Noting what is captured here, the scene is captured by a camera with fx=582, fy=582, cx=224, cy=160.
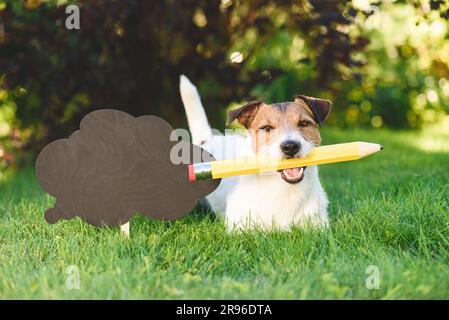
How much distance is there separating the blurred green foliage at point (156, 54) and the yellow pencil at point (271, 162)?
4.75 ft

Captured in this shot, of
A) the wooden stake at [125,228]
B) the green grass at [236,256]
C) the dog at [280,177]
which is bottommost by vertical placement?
the green grass at [236,256]

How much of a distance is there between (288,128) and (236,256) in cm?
79

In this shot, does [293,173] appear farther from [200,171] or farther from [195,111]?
[195,111]

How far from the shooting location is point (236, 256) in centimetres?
310

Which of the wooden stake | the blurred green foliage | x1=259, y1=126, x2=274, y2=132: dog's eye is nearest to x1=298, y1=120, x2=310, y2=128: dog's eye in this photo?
x1=259, y1=126, x2=274, y2=132: dog's eye

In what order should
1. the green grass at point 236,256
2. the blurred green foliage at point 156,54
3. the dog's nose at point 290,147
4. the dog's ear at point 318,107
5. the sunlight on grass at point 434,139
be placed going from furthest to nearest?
the sunlight on grass at point 434,139 < the blurred green foliage at point 156,54 < the dog's ear at point 318,107 < the dog's nose at point 290,147 < the green grass at point 236,256

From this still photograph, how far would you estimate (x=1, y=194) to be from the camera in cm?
519

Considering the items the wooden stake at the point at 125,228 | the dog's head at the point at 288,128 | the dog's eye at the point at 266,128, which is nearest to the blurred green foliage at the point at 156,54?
the dog's head at the point at 288,128

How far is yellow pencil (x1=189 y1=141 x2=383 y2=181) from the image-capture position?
3226mm

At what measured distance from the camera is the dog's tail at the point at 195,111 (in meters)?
4.31

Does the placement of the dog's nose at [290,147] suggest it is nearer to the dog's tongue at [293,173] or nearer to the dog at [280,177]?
the dog at [280,177]

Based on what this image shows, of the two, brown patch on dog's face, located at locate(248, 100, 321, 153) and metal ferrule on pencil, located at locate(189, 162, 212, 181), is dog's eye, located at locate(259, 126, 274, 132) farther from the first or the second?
metal ferrule on pencil, located at locate(189, 162, 212, 181)

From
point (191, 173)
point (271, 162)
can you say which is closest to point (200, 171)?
point (191, 173)
